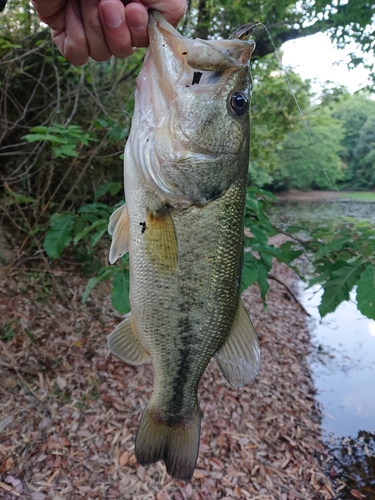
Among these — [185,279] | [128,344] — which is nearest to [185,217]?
[185,279]

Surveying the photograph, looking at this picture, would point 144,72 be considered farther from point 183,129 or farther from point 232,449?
point 232,449

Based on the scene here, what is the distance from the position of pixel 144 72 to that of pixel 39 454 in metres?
3.53

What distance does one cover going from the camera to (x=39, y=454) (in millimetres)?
3574

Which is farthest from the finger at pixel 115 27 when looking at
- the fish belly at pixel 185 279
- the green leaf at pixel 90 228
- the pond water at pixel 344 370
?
the pond water at pixel 344 370

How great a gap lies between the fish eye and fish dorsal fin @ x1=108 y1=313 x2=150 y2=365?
1.01 m

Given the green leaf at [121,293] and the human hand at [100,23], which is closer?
the human hand at [100,23]

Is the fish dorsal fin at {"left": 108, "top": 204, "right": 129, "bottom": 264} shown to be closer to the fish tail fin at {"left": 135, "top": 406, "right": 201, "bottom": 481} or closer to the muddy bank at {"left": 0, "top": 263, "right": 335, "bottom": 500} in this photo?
the fish tail fin at {"left": 135, "top": 406, "right": 201, "bottom": 481}

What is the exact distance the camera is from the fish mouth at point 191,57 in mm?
1388

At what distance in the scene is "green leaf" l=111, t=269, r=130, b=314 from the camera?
9.05 ft

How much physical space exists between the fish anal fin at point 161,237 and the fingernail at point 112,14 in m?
0.75

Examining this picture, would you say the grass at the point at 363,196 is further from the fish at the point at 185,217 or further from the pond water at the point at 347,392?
the fish at the point at 185,217

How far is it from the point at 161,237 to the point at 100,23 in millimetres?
937

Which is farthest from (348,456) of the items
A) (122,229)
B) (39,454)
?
(122,229)

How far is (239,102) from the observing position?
59.6 inches
